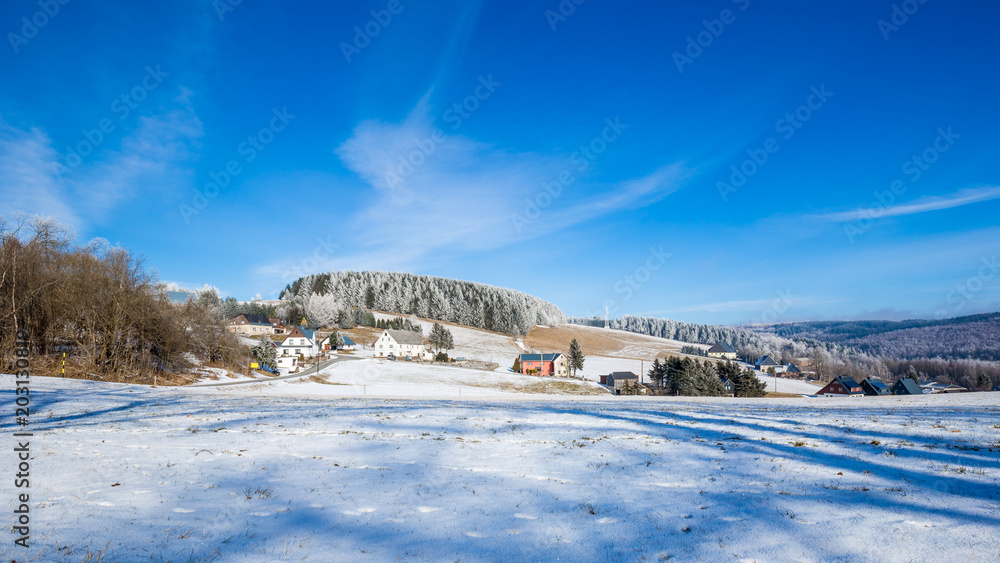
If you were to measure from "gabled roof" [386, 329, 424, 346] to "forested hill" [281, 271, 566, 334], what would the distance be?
37.6m

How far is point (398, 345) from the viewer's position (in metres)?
98.4

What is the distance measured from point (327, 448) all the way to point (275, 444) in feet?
4.22

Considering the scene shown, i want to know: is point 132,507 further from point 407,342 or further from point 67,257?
point 407,342

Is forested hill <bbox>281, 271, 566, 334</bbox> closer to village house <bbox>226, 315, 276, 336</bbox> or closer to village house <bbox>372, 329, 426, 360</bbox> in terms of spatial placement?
village house <bbox>226, 315, 276, 336</bbox>

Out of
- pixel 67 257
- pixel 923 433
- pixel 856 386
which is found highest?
pixel 67 257

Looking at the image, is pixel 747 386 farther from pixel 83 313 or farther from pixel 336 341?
pixel 336 341

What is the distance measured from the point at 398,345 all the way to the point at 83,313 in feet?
215

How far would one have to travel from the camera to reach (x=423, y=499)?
646 cm

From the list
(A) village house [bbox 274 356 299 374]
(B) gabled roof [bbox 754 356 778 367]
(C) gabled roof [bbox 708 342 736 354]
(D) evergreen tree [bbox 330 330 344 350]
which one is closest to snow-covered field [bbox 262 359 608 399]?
(A) village house [bbox 274 356 299 374]

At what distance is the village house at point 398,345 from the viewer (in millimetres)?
97750

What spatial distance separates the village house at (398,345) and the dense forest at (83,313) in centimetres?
5481

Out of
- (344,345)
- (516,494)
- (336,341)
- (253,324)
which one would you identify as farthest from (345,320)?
(516,494)

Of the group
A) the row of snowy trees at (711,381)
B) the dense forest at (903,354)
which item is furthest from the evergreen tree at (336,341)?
the dense forest at (903,354)

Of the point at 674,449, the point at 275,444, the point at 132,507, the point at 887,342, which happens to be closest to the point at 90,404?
the point at 275,444
